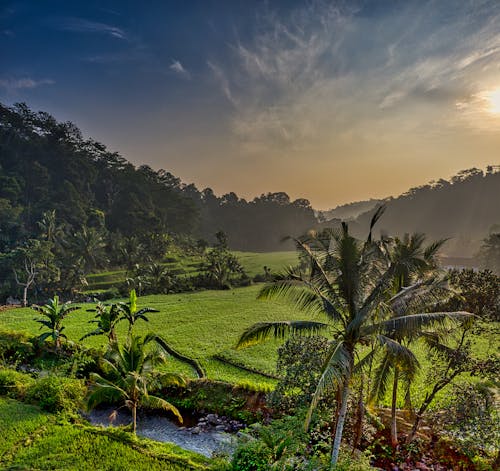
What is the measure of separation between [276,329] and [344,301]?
5.75 feet

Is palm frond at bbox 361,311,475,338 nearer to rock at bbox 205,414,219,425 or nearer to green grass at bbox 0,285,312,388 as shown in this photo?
green grass at bbox 0,285,312,388

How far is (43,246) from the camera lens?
34125mm

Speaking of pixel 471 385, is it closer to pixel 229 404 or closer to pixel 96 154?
pixel 229 404

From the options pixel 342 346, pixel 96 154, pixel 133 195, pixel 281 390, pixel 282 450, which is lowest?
pixel 282 450

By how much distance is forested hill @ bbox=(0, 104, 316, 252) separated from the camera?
47688 mm

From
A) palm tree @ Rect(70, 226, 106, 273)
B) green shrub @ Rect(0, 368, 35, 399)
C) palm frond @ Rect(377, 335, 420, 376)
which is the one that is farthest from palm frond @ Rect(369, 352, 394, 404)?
palm tree @ Rect(70, 226, 106, 273)

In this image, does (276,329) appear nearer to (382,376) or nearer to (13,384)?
(382,376)

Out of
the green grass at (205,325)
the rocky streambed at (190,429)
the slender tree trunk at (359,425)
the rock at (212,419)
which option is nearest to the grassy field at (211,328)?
the green grass at (205,325)

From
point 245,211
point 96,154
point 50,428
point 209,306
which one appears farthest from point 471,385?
point 245,211

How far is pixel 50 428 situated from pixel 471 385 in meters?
11.6

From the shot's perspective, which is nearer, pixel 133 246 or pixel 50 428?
pixel 50 428

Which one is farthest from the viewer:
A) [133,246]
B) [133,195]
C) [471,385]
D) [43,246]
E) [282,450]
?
[133,195]

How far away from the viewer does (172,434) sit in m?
10.8

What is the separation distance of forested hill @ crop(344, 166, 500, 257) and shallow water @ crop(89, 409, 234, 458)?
10314 cm
